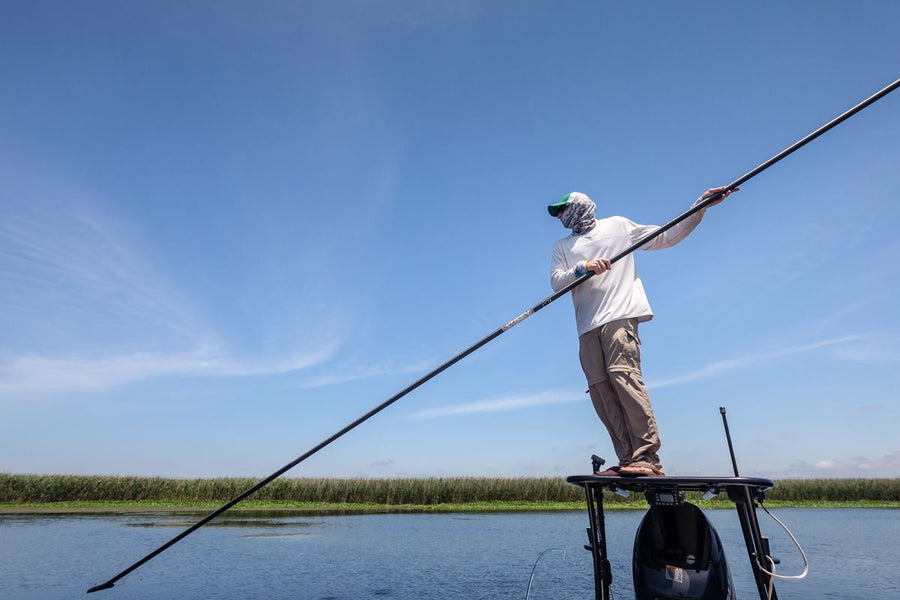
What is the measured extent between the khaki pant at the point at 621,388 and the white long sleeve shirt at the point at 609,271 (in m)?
0.09

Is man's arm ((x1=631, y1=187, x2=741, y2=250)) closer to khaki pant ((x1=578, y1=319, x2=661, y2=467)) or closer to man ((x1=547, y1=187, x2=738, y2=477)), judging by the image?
man ((x1=547, y1=187, x2=738, y2=477))

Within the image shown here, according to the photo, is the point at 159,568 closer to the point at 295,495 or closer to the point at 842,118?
the point at 842,118

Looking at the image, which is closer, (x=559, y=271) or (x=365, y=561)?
(x=559, y=271)

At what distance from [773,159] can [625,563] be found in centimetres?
987

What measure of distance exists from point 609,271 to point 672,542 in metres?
1.79

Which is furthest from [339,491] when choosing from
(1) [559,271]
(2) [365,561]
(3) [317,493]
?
(1) [559,271]

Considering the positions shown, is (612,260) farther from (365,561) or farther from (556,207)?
(365,561)

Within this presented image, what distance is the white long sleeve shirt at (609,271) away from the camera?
381 centimetres

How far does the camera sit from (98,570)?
9.71 metres

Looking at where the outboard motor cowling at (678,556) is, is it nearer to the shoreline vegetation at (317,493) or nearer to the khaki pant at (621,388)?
the khaki pant at (621,388)

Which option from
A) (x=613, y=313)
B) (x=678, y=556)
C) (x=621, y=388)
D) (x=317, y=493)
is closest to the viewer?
(x=678, y=556)

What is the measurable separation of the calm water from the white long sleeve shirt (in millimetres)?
2160

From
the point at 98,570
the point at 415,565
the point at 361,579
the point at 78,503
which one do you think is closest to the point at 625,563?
the point at 415,565

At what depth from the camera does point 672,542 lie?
342 centimetres
